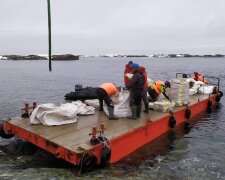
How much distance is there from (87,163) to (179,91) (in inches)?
292

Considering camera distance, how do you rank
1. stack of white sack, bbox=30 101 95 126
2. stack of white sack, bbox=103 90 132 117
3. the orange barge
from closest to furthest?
1. the orange barge
2. stack of white sack, bbox=30 101 95 126
3. stack of white sack, bbox=103 90 132 117

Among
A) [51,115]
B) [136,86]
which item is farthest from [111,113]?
[51,115]

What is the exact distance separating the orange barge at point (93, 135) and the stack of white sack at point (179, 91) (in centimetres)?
190

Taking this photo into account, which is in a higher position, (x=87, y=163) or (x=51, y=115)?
(x=51, y=115)

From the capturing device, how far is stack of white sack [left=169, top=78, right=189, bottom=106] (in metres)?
13.2

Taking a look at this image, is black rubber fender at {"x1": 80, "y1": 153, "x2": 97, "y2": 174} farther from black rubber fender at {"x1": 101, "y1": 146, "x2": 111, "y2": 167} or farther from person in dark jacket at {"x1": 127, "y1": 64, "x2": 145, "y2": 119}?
person in dark jacket at {"x1": 127, "y1": 64, "x2": 145, "y2": 119}

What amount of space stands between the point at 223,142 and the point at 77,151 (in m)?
7.09

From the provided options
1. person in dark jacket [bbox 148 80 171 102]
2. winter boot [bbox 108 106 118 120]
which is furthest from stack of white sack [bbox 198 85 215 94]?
winter boot [bbox 108 106 118 120]

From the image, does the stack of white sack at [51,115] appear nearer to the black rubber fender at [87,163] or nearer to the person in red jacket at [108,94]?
the person in red jacket at [108,94]

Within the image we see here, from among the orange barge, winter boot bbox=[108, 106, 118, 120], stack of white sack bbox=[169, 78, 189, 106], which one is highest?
stack of white sack bbox=[169, 78, 189, 106]

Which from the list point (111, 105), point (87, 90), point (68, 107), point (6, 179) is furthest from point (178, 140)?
point (87, 90)

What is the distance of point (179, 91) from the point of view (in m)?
13.2

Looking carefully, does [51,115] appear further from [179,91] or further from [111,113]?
[179,91]

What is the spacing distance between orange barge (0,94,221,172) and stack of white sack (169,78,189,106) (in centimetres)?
190
